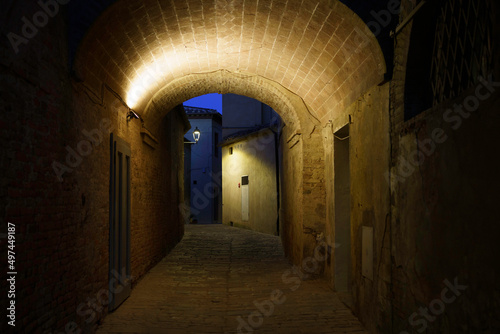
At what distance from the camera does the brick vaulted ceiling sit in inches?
183

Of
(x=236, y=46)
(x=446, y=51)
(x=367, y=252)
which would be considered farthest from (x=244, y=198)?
(x=446, y=51)

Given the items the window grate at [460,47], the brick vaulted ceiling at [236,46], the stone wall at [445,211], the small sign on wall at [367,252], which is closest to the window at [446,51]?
the window grate at [460,47]

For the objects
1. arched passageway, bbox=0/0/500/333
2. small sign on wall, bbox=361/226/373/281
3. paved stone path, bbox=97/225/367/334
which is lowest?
paved stone path, bbox=97/225/367/334

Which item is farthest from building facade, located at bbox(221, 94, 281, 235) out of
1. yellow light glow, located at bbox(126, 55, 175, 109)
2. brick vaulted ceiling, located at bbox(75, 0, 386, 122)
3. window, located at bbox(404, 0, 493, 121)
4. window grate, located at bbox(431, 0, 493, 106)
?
window grate, located at bbox(431, 0, 493, 106)

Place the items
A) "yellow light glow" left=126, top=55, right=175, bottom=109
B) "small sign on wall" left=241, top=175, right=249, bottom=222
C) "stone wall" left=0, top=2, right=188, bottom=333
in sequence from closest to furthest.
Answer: "stone wall" left=0, top=2, right=188, bottom=333 < "yellow light glow" left=126, top=55, right=175, bottom=109 < "small sign on wall" left=241, top=175, right=249, bottom=222

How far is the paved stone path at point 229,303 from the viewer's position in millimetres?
4918

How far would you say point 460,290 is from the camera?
282 cm

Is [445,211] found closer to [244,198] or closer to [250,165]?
[250,165]

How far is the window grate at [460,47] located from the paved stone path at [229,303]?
10.1 ft

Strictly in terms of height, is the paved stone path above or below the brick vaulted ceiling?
below

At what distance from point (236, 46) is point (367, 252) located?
152 inches

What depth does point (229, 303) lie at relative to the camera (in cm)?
596

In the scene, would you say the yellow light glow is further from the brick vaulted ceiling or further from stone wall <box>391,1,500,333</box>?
stone wall <box>391,1,500,333</box>

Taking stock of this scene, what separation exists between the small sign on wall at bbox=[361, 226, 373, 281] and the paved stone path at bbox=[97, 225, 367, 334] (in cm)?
70
